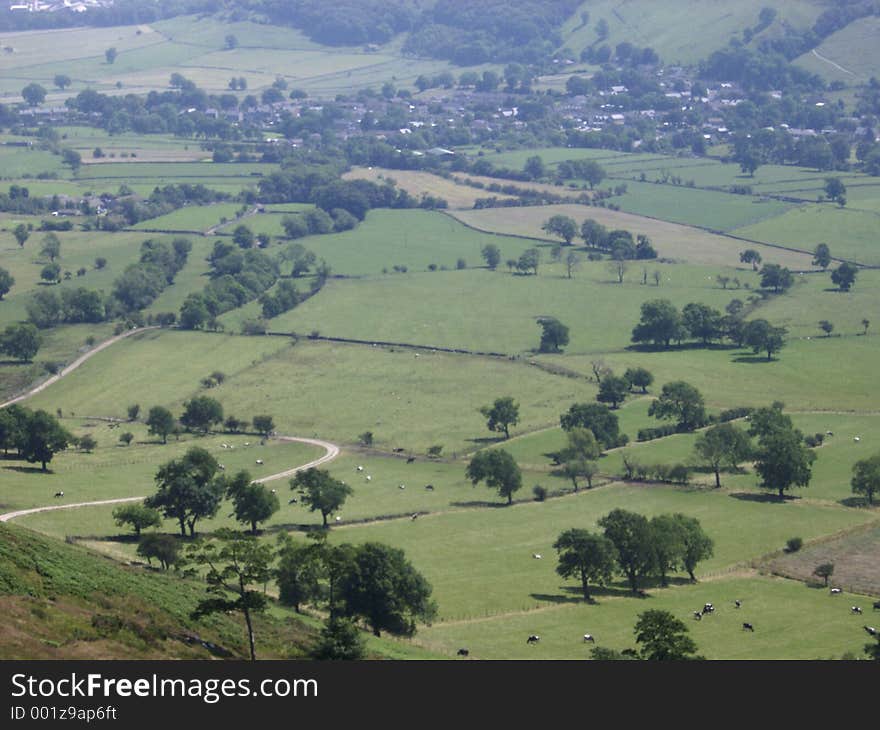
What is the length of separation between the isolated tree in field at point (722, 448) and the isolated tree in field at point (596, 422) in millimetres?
9244

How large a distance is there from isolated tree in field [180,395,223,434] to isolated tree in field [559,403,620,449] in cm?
3481

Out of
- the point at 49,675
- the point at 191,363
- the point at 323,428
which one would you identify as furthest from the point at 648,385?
the point at 49,675

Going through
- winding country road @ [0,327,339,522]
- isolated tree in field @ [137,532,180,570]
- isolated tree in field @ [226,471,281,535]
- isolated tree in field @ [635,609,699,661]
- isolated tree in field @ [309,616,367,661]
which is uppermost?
isolated tree in field @ [309,616,367,661]

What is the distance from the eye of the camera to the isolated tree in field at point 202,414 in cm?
15538

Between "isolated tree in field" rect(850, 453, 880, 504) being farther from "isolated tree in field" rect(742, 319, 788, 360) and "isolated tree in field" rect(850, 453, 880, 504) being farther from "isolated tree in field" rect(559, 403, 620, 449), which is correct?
"isolated tree in field" rect(742, 319, 788, 360)

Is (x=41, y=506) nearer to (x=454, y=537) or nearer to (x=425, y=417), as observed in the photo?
(x=454, y=537)

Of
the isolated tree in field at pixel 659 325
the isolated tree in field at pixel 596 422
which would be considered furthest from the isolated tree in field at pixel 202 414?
the isolated tree in field at pixel 659 325

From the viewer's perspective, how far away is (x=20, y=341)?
601ft

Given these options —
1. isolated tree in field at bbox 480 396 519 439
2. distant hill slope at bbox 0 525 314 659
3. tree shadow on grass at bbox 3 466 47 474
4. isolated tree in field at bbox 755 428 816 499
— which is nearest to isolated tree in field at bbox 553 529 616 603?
distant hill slope at bbox 0 525 314 659

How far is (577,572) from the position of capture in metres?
106

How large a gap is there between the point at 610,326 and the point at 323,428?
56159 millimetres

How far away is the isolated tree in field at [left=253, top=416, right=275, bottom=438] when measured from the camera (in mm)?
152875

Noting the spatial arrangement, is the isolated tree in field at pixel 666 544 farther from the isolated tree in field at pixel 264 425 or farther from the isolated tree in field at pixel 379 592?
the isolated tree in field at pixel 264 425

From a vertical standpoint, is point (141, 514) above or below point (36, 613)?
below
